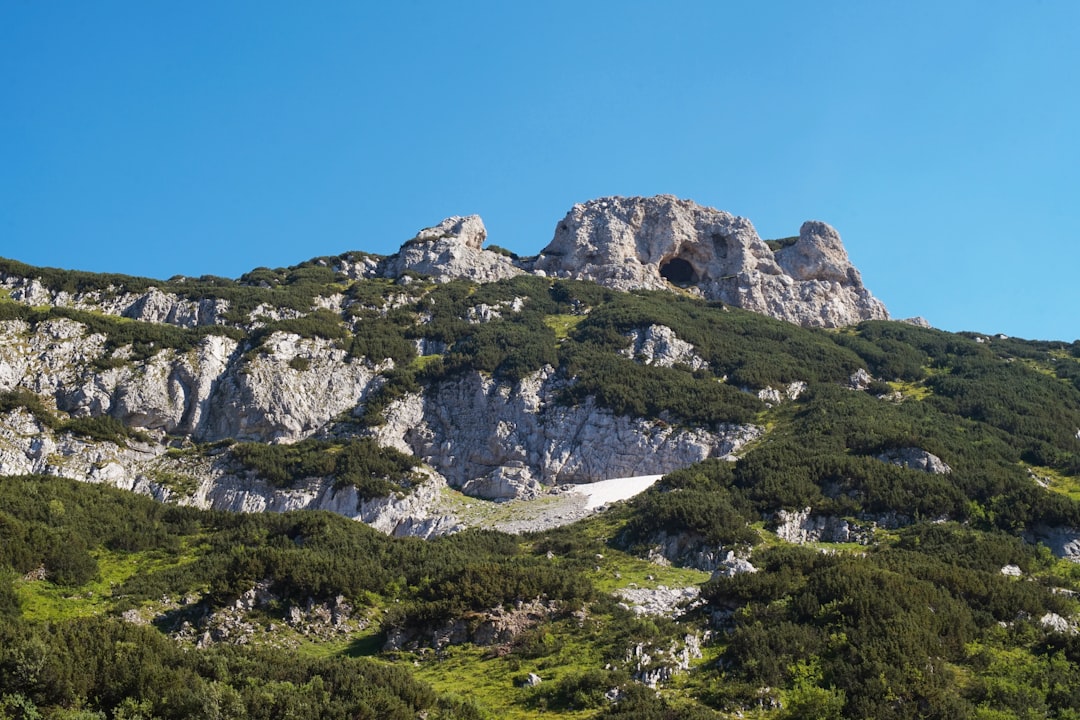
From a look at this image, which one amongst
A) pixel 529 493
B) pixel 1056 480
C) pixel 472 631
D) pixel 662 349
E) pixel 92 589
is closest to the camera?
pixel 472 631

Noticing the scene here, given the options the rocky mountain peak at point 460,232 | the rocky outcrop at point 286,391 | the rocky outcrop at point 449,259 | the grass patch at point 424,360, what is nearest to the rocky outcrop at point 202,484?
the rocky outcrop at point 286,391

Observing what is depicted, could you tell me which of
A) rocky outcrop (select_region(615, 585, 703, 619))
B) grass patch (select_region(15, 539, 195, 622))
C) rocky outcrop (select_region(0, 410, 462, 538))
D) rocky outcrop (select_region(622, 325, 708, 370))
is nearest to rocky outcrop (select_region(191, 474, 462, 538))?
rocky outcrop (select_region(0, 410, 462, 538))

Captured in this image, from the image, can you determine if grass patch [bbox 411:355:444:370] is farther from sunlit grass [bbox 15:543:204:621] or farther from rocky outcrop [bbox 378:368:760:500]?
sunlit grass [bbox 15:543:204:621]

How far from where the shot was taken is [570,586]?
31.3 m

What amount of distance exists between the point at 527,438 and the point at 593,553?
24144mm

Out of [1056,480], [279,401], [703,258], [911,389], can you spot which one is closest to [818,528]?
[1056,480]

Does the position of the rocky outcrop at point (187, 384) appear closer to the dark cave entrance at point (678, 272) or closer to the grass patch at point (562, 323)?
the grass patch at point (562, 323)

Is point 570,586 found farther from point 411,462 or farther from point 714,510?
point 411,462

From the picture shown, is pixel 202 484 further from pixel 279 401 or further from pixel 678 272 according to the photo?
pixel 678 272

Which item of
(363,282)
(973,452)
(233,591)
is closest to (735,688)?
(233,591)

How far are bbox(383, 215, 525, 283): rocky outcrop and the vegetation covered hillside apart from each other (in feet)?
58.1

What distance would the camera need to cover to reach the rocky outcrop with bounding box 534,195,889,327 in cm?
10812

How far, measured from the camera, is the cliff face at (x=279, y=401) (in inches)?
2233

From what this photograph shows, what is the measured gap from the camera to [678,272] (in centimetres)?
11812
